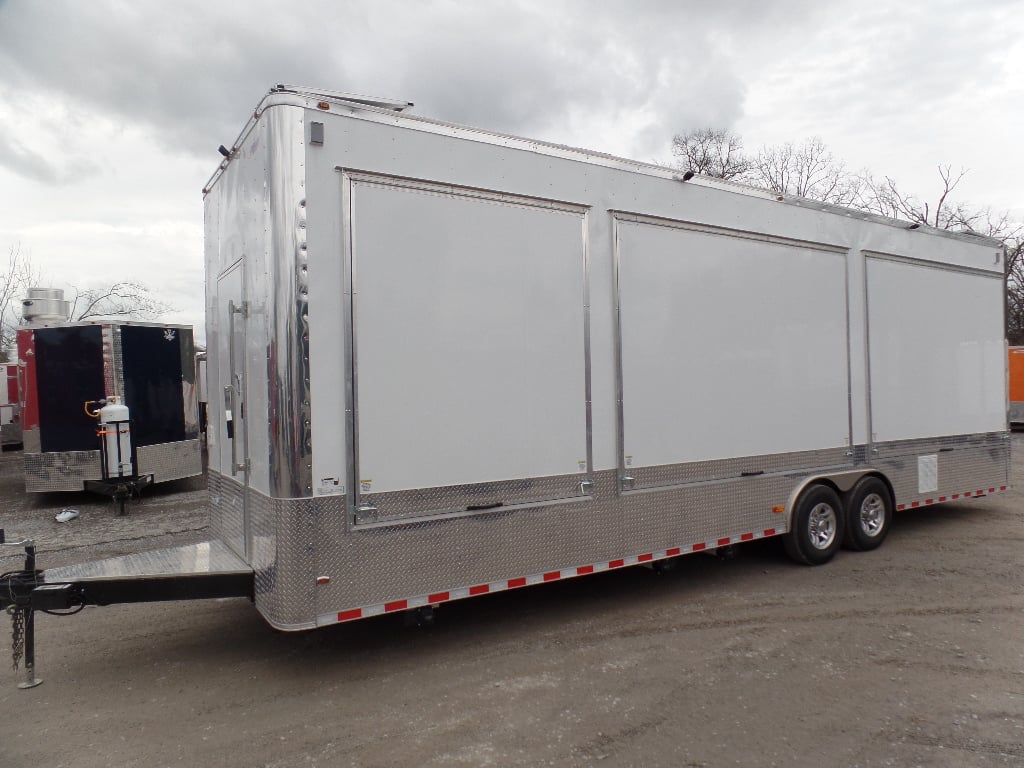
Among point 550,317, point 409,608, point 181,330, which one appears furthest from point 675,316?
point 181,330

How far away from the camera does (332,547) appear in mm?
3799

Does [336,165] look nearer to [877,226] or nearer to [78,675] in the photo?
[78,675]

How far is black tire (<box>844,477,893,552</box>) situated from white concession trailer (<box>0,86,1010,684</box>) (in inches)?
1.6

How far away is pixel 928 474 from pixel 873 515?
2.84 feet

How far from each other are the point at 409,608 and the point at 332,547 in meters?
0.60

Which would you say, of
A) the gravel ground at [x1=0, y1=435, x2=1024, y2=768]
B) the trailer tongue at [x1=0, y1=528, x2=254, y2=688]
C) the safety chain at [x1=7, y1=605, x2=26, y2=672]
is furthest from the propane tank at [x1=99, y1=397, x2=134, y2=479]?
the safety chain at [x1=7, y1=605, x2=26, y2=672]

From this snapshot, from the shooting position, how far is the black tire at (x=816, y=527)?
595 cm

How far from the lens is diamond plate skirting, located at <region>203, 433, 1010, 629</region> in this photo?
148 inches

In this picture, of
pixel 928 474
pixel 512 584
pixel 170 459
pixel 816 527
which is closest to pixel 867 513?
pixel 816 527

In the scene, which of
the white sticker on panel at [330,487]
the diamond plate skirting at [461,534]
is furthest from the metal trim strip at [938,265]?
the white sticker on panel at [330,487]

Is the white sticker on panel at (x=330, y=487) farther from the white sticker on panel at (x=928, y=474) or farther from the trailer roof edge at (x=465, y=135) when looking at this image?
the white sticker on panel at (x=928, y=474)

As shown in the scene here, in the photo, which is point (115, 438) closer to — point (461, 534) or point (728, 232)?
point (461, 534)

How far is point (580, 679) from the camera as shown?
409cm

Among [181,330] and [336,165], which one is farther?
[181,330]
